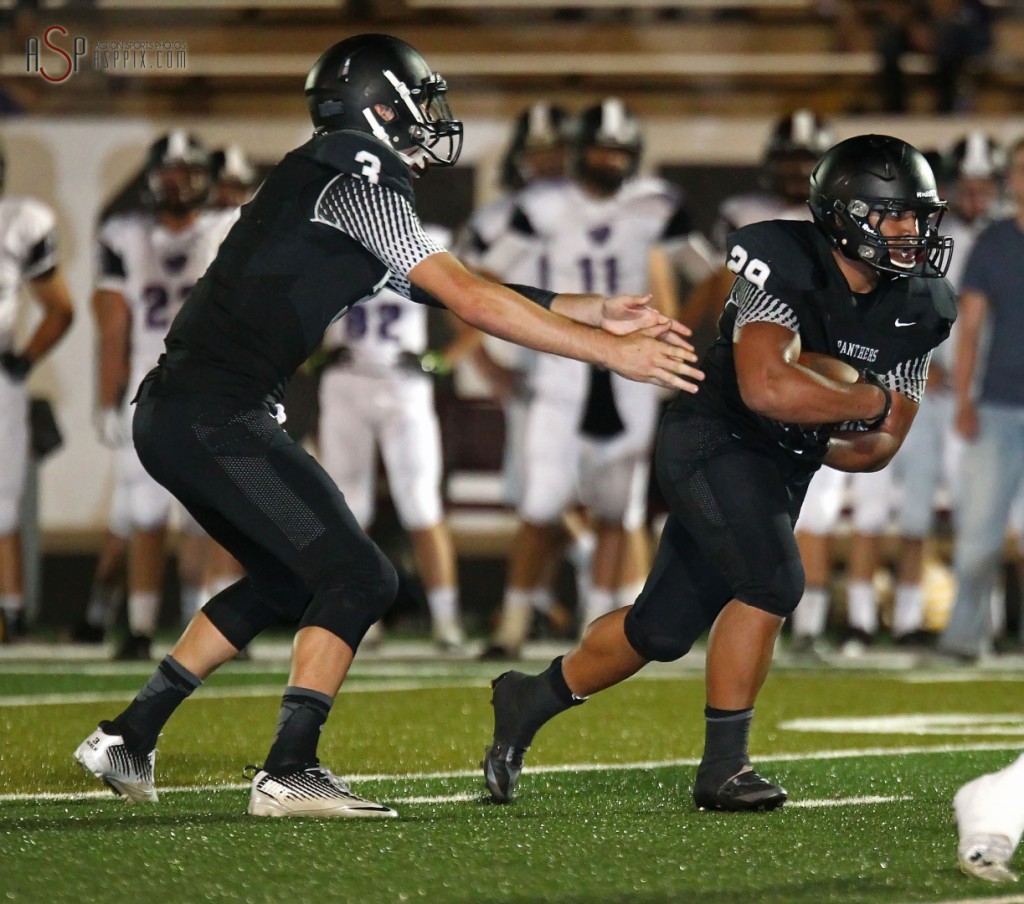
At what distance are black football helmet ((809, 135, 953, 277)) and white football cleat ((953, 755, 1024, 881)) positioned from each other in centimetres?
120

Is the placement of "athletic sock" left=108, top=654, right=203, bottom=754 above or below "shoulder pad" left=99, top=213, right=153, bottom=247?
below

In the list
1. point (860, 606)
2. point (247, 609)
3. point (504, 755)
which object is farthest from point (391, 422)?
point (504, 755)

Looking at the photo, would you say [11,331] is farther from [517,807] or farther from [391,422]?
[517,807]

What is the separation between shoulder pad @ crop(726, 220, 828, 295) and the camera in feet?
12.6

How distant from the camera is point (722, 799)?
149 inches

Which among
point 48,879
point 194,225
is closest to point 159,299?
point 194,225

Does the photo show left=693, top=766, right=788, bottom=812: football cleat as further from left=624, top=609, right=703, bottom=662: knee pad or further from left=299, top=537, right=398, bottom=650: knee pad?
left=299, top=537, right=398, bottom=650: knee pad

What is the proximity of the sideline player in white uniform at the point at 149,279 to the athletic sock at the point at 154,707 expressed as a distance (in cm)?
343

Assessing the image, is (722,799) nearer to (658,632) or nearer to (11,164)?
(658,632)

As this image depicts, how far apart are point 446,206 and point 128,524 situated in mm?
2877

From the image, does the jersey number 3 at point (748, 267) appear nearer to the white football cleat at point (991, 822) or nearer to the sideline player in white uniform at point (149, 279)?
the white football cleat at point (991, 822)

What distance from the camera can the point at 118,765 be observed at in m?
3.88

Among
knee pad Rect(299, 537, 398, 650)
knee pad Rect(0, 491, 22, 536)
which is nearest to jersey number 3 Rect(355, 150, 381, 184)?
knee pad Rect(299, 537, 398, 650)

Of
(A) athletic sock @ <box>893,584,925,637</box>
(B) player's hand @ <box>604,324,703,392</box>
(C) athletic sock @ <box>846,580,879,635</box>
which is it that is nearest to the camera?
(B) player's hand @ <box>604,324,703,392</box>
